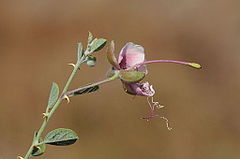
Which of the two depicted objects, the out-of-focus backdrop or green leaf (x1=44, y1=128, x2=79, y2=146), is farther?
the out-of-focus backdrop

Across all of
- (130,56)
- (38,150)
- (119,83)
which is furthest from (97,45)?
(119,83)

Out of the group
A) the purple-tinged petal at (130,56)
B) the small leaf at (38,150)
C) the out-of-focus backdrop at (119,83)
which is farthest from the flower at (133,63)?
the out-of-focus backdrop at (119,83)

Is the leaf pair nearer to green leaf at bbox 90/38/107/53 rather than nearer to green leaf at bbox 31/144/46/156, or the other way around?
green leaf at bbox 31/144/46/156

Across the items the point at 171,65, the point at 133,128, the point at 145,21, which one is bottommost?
the point at 133,128

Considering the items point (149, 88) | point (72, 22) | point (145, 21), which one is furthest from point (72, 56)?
point (149, 88)

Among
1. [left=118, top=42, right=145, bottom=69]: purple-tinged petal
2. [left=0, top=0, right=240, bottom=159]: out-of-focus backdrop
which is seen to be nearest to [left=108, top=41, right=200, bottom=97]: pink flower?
[left=118, top=42, right=145, bottom=69]: purple-tinged petal

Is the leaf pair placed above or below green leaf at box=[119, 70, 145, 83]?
below

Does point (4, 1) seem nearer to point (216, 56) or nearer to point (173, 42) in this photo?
point (173, 42)
